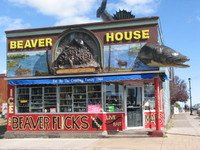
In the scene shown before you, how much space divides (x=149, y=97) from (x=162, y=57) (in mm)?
2879

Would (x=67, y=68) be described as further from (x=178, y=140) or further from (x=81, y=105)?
(x=178, y=140)

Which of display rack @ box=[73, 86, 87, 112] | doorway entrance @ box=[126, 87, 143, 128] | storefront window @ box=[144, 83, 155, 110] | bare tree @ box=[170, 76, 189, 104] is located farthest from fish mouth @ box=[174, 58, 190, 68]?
bare tree @ box=[170, 76, 189, 104]

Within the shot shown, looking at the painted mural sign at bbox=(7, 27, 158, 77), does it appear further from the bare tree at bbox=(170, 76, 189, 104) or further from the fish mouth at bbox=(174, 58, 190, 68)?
the bare tree at bbox=(170, 76, 189, 104)

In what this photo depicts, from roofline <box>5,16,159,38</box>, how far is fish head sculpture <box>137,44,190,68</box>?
1.30m

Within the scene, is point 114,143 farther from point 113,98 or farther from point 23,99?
point 23,99

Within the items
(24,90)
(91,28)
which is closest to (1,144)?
(24,90)

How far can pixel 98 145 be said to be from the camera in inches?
662

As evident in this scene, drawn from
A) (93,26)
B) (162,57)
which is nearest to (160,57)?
(162,57)

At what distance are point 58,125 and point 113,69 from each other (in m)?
3.92

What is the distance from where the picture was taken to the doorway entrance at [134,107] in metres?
20.7

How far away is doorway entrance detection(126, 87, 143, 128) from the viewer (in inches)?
816

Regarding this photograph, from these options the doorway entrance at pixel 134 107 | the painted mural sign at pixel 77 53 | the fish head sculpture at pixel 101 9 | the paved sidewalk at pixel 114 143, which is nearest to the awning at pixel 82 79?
the painted mural sign at pixel 77 53

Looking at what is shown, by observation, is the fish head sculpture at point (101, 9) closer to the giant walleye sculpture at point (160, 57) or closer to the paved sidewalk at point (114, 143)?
the giant walleye sculpture at point (160, 57)

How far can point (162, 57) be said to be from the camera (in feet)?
61.9
